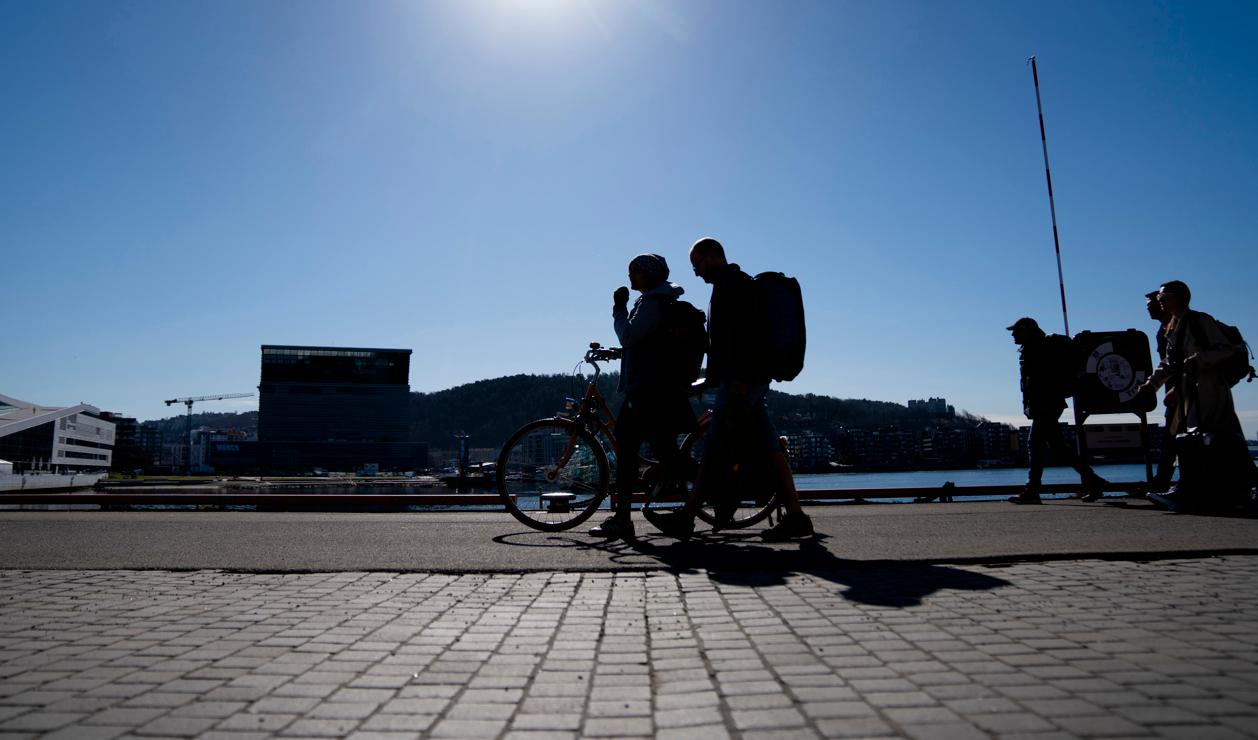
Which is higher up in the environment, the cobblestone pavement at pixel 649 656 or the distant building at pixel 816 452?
the distant building at pixel 816 452

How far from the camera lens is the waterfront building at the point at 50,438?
12756 cm

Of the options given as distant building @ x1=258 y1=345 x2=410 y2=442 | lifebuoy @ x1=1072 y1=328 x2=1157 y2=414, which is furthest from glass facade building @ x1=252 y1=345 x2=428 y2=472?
lifebuoy @ x1=1072 y1=328 x2=1157 y2=414

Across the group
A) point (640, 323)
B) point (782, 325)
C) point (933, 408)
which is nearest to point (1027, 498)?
point (782, 325)

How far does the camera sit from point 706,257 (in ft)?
19.6

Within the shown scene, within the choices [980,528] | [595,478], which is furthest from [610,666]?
[980,528]

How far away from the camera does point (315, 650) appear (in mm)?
2783

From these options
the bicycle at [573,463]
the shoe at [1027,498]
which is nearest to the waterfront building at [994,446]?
the shoe at [1027,498]

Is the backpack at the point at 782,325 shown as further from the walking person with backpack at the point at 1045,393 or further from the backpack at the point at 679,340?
the walking person with backpack at the point at 1045,393

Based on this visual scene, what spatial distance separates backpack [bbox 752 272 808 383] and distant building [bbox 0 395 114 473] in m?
136

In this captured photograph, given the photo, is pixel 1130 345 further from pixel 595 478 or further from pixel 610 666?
pixel 610 666

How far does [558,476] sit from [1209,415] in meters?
6.10

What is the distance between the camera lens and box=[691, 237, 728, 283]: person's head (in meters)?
5.92

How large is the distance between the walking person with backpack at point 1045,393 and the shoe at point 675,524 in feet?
18.7

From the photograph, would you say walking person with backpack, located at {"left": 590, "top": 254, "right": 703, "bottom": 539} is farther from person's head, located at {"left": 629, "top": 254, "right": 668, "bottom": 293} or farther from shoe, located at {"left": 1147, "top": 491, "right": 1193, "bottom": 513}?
shoe, located at {"left": 1147, "top": 491, "right": 1193, "bottom": 513}
